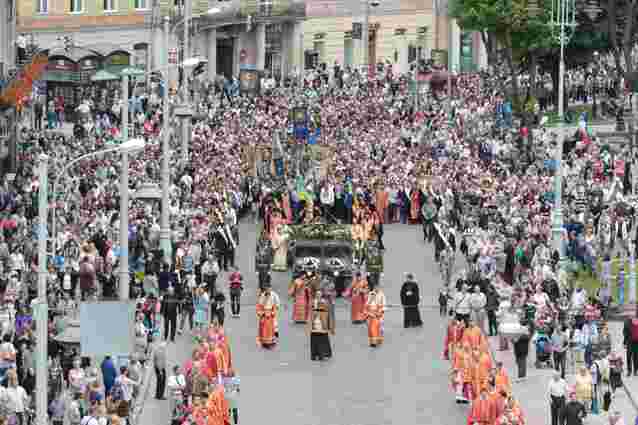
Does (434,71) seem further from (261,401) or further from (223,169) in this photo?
(261,401)

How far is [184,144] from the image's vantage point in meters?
72.7

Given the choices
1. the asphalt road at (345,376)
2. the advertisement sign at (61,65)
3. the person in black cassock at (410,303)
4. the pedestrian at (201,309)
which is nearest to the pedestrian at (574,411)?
the asphalt road at (345,376)

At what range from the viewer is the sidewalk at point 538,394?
4719cm

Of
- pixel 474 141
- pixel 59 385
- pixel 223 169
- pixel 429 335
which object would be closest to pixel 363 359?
pixel 429 335

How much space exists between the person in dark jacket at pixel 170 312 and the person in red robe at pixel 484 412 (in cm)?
1087

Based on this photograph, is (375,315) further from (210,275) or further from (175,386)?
(175,386)

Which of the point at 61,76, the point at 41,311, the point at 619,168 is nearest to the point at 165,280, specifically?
the point at 41,311

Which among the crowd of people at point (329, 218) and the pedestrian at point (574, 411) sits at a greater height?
the crowd of people at point (329, 218)

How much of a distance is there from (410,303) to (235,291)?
12.8ft

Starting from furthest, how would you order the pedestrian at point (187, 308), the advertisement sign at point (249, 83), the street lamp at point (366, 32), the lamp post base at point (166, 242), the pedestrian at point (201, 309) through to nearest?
the street lamp at point (366, 32) → the advertisement sign at point (249, 83) → the lamp post base at point (166, 242) → the pedestrian at point (187, 308) → the pedestrian at point (201, 309)

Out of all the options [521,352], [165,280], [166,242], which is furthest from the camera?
[166,242]

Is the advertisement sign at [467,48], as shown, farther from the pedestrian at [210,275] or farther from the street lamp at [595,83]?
the pedestrian at [210,275]

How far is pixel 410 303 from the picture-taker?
183 ft

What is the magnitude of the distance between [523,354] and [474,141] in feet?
95.9
